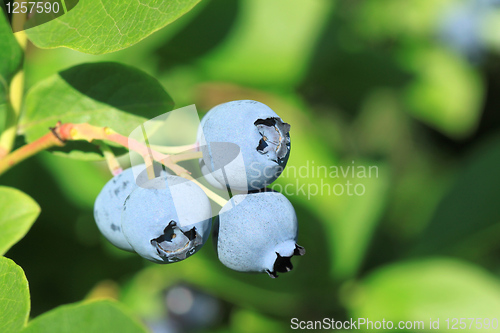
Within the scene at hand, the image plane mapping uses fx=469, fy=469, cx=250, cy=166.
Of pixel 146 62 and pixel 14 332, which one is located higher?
pixel 146 62

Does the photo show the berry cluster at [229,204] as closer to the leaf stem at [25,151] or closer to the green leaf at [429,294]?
the leaf stem at [25,151]

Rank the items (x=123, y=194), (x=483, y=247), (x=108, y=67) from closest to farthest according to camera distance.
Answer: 1. (x=123, y=194)
2. (x=108, y=67)
3. (x=483, y=247)

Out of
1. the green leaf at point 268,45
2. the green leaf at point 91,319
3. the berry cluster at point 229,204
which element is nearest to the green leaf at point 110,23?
the berry cluster at point 229,204

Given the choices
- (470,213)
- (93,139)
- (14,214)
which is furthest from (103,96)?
(470,213)

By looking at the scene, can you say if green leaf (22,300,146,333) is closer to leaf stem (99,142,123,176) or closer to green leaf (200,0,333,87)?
leaf stem (99,142,123,176)

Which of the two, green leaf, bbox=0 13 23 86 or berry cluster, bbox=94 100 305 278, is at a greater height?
green leaf, bbox=0 13 23 86

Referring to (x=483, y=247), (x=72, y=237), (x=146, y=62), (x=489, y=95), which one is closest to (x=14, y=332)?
(x=72, y=237)

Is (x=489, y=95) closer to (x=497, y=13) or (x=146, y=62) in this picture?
(x=497, y=13)

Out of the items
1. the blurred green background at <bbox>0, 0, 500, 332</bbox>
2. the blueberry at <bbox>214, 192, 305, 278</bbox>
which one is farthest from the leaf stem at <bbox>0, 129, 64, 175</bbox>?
the blurred green background at <bbox>0, 0, 500, 332</bbox>
